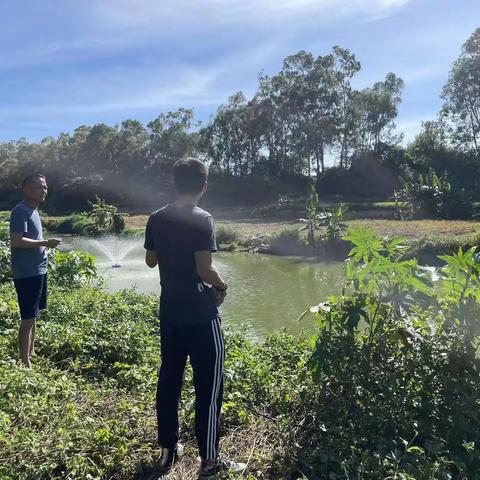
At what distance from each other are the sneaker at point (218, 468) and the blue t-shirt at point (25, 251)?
2.19 m

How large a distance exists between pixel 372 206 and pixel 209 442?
1107 inches

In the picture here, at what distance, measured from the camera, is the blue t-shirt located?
3850 mm

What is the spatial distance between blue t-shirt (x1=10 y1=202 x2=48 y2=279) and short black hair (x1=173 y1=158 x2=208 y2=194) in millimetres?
1916

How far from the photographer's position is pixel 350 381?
9.13 feet

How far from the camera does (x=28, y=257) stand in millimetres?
3895

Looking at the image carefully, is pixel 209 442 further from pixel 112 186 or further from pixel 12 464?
pixel 112 186

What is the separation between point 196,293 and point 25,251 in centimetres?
203

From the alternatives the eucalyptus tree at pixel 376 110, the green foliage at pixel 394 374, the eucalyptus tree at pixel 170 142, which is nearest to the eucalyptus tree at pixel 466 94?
the eucalyptus tree at pixel 376 110

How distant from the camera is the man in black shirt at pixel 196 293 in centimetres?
244

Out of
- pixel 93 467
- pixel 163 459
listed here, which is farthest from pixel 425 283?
pixel 93 467

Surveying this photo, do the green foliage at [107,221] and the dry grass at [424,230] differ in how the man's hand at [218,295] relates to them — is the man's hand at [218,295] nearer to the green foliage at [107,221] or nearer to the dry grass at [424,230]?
the dry grass at [424,230]

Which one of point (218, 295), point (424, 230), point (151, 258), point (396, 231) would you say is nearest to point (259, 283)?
point (396, 231)

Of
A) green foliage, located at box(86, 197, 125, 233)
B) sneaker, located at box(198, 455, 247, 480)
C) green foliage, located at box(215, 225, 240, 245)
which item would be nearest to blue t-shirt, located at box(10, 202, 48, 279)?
sneaker, located at box(198, 455, 247, 480)

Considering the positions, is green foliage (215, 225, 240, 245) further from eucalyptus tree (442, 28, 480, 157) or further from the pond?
eucalyptus tree (442, 28, 480, 157)
